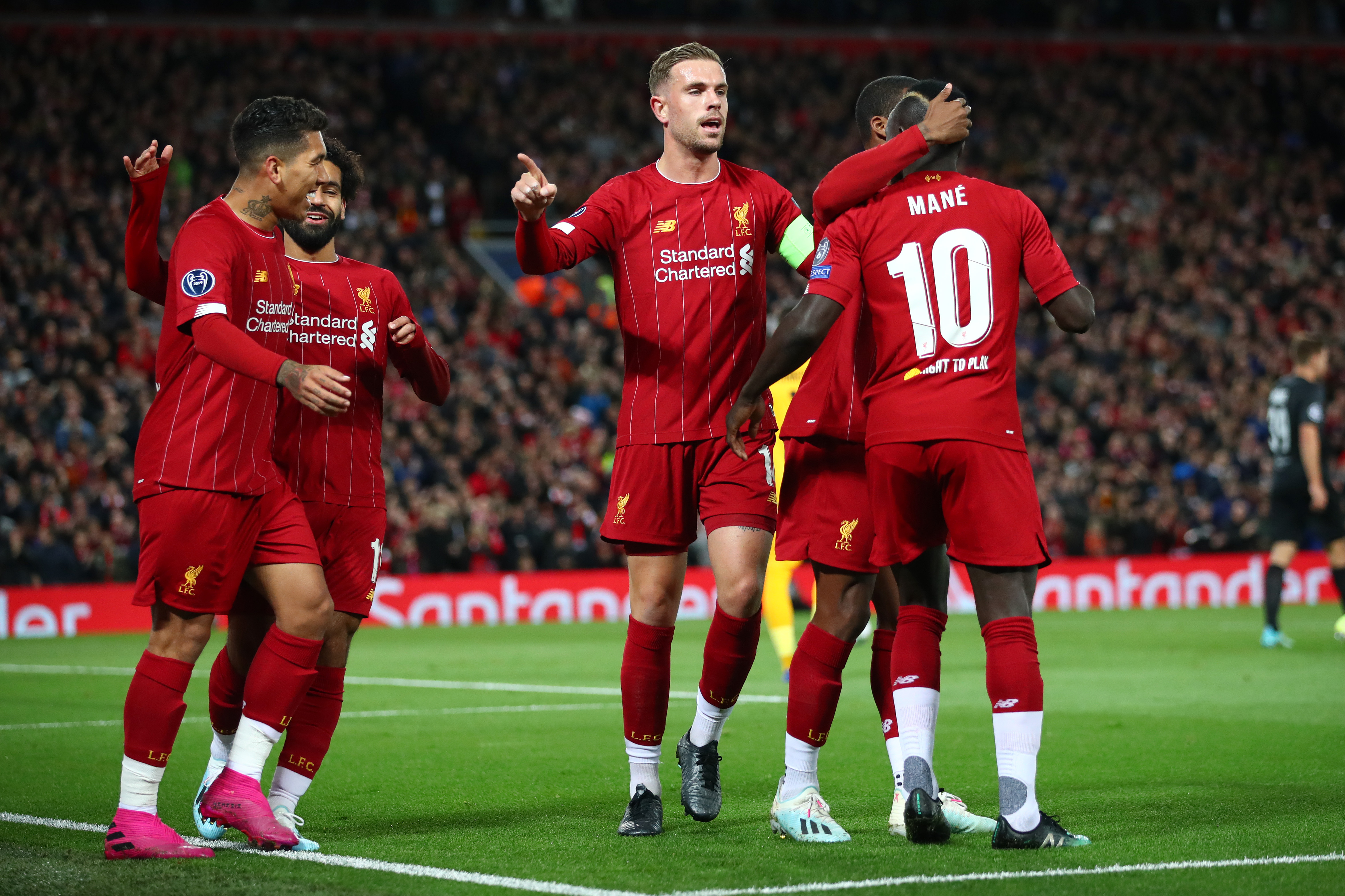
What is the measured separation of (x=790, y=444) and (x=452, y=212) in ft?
73.0

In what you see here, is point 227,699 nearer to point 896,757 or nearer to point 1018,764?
point 896,757

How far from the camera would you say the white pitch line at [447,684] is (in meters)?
10.3

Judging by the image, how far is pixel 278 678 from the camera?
518 cm

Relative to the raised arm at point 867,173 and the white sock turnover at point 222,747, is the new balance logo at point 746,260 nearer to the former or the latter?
the raised arm at point 867,173

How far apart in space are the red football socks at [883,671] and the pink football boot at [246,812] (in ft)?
6.74

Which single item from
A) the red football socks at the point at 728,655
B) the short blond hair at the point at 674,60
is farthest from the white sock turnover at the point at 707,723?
the short blond hair at the point at 674,60

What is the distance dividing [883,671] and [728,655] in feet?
1.90

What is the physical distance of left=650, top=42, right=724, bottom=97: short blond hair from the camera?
230 inches

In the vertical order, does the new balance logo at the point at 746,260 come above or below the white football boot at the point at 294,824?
above

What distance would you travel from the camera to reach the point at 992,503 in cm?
486

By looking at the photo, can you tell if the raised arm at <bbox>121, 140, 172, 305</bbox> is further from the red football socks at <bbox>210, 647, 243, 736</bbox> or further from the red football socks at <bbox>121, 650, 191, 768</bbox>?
the red football socks at <bbox>210, 647, 243, 736</bbox>

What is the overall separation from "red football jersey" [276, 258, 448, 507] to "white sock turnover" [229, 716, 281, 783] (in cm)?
84

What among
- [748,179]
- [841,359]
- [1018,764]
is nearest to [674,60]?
[748,179]

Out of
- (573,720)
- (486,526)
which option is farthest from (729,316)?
(486,526)
